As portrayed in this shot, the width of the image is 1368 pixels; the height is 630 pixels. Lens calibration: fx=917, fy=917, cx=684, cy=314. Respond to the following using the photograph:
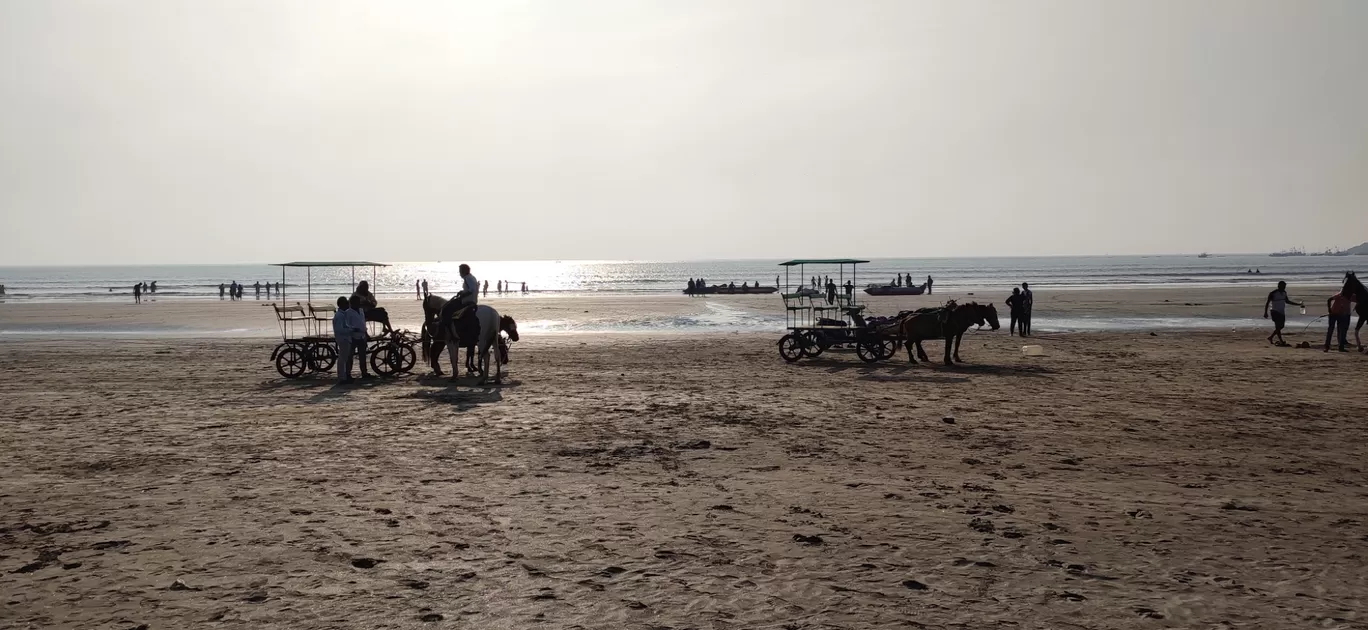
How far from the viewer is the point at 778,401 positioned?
13.3 m

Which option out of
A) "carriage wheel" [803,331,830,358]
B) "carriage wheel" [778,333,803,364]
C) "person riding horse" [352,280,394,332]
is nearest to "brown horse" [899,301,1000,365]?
"carriage wheel" [803,331,830,358]

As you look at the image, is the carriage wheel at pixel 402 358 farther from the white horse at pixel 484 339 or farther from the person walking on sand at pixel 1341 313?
the person walking on sand at pixel 1341 313

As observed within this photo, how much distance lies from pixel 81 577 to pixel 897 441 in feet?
24.7

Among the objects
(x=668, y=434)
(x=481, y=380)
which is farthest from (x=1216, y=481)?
(x=481, y=380)

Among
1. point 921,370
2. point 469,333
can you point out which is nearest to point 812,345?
point 921,370

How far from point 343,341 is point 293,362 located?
1.64 m

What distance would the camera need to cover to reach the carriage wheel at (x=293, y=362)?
16562 millimetres

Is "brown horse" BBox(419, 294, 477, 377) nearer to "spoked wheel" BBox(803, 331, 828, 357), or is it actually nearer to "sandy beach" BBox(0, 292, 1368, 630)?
"sandy beach" BBox(0, 292, 1368, 630)

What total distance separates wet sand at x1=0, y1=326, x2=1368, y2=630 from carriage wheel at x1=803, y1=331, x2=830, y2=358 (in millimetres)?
4467

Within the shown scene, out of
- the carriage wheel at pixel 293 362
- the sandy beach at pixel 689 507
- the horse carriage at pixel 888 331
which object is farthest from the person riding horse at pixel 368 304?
the horse carriage at pixel 888 331

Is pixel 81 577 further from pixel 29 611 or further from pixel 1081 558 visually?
pixel 1081 558

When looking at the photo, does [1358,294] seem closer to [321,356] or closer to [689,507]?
[689,507]

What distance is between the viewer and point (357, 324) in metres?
15.8

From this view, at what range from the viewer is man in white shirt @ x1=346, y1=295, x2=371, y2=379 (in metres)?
15.8
